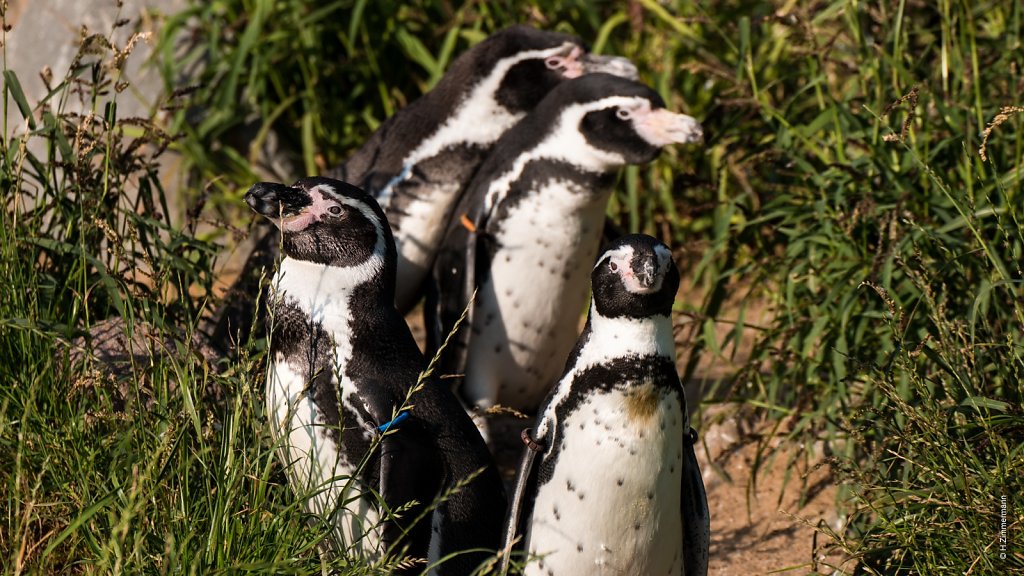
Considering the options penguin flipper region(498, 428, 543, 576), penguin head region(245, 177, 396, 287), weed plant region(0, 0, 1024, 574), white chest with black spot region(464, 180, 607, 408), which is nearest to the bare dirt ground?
weed plant region(0, 0, 1024, 574)

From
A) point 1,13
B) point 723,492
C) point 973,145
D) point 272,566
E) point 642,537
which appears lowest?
point 723,492

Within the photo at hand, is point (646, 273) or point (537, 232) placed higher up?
point (646, 273)

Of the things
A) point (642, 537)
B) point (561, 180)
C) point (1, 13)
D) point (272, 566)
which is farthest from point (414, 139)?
point (272, 566)

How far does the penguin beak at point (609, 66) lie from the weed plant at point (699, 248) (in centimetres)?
31

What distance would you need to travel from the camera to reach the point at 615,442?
8.91 feet

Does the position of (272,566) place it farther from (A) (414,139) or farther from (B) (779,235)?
(B) (779,235)

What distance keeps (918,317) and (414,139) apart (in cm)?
167

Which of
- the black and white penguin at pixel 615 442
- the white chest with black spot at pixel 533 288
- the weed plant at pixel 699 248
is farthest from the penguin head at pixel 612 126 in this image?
the black and white penguin at pixel 615 442

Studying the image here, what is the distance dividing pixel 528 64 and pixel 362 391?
1.76 meters

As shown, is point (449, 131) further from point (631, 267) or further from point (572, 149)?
point (631, 267)

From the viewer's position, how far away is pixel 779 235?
4367 mm

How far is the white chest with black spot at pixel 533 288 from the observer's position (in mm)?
3855

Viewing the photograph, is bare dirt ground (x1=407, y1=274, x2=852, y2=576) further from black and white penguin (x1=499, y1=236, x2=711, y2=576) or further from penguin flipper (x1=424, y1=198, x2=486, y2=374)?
black and white penguin (x1=499, y1=236, x2=711, y2=576)

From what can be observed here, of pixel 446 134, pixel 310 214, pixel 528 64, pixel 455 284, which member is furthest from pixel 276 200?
pixel 528 64
